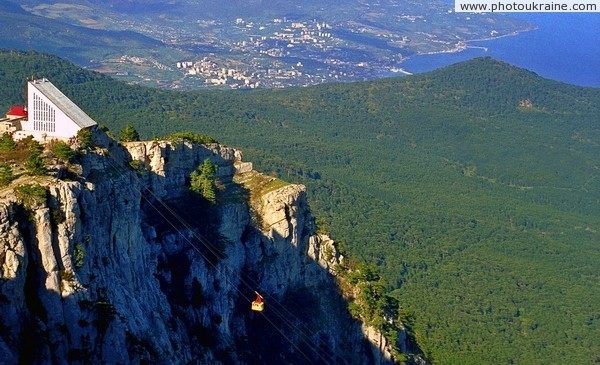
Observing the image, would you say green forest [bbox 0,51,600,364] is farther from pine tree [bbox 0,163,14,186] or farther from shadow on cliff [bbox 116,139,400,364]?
pine tree [bbox 0,163,14,186]

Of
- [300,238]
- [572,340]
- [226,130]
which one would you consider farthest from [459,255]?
[300,238]

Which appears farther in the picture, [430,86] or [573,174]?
[430,86]

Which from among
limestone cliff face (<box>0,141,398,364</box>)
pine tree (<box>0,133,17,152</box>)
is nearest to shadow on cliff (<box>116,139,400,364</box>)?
limestone cliff face (<box>0,141,398,364</box>)

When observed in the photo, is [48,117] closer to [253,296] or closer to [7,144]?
[7,144]

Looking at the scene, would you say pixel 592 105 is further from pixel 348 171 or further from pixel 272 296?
pixel 272 296

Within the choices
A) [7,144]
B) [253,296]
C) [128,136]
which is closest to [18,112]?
[7,144]
